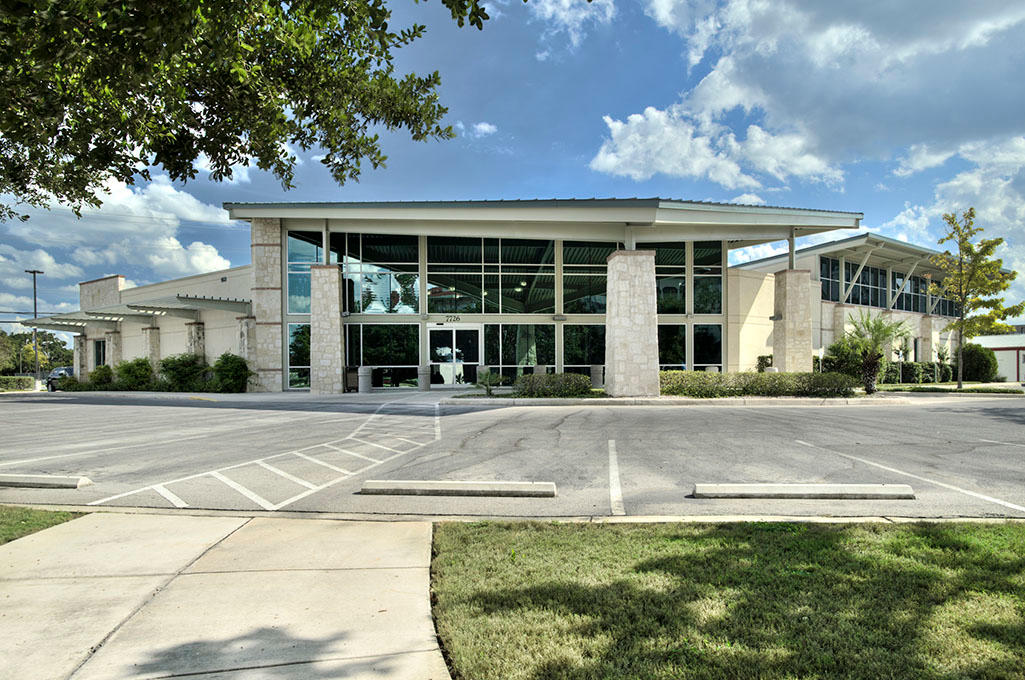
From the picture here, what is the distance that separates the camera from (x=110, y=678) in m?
2.68

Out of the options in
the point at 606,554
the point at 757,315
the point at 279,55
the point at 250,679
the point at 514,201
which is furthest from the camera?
the point at 757,315

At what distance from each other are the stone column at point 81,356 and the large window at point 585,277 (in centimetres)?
3388

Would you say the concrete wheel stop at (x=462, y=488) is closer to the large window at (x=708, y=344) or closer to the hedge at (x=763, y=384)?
the hedge at (x=763, y=384)

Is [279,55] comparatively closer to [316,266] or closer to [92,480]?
[92,480]

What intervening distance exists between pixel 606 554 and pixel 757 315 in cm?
2662

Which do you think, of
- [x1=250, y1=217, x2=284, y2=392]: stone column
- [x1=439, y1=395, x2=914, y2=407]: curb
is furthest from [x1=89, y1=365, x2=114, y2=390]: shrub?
[x1=439, y1=395, x2=914, y2=407]: curb

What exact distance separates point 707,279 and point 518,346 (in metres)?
10.6

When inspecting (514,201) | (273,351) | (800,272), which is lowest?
(273,351)

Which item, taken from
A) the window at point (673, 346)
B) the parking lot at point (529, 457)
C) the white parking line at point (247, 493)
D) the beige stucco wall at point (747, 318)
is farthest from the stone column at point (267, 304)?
the beige stucco wall at point (747, 318)

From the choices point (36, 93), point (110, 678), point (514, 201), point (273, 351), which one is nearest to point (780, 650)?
point (110, 678)

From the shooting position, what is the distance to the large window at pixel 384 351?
79.2 ft

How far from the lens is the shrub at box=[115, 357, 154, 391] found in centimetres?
2794

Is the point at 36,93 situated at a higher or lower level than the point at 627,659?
higher

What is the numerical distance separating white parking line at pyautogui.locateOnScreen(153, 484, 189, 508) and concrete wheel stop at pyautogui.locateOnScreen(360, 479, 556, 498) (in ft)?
6.69
